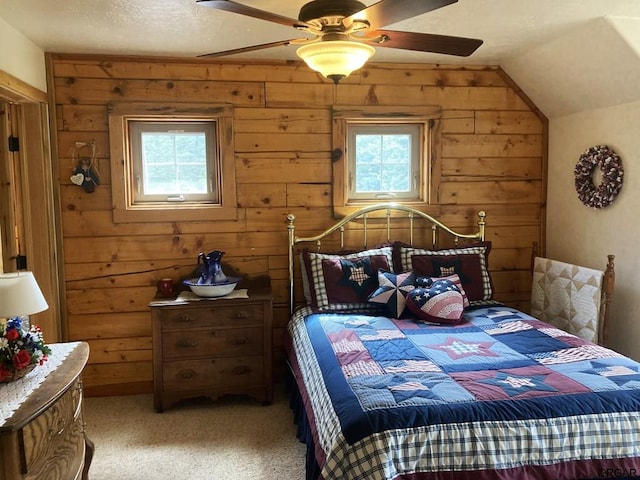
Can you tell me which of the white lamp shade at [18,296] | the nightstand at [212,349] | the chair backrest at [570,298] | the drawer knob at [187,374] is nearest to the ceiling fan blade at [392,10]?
the white lamp shade at [18,296]

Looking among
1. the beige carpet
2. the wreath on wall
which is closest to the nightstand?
the beige carpet

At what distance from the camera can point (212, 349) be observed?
3320 mm

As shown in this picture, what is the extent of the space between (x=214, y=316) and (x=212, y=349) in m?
0.21

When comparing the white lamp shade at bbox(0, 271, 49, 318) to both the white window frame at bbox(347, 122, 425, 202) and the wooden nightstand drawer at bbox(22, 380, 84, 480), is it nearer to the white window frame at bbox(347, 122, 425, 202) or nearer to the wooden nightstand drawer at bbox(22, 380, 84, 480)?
the wooden nightstand drawer at bbox(22, 380, 84, 480)

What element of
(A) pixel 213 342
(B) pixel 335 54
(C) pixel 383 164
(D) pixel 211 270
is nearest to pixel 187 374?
(A) pixel 213 342

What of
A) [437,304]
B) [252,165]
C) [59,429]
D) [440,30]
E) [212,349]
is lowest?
[212,349]

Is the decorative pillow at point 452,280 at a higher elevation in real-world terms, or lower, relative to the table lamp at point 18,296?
lower

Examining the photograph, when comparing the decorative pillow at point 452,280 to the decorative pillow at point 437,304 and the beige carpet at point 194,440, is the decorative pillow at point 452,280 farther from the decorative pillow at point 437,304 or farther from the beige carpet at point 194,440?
the beige carpet at point 194,440

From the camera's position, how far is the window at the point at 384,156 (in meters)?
3.71

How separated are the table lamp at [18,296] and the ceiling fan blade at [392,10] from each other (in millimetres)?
1595

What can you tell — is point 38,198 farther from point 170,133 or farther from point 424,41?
point 424,41

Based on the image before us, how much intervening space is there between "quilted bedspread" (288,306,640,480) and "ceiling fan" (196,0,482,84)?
A: 128 cm

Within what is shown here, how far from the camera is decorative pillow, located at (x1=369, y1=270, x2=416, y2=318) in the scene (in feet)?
10.5

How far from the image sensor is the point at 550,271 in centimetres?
361
